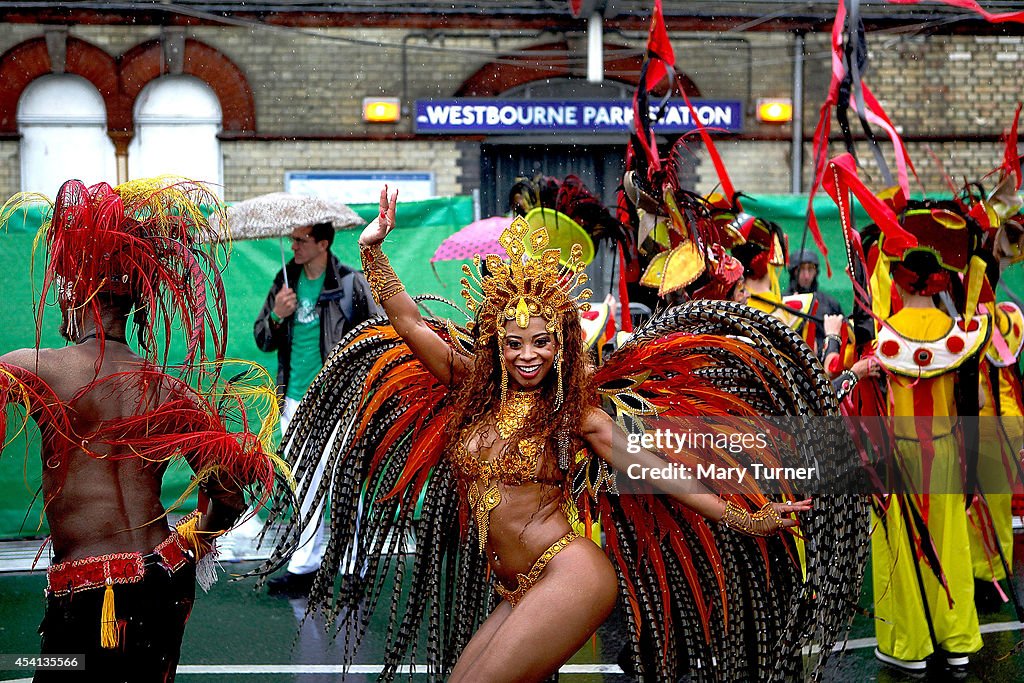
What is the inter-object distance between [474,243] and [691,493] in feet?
10.2

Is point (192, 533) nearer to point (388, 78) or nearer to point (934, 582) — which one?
point (934, 582)

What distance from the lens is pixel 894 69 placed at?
603 inches

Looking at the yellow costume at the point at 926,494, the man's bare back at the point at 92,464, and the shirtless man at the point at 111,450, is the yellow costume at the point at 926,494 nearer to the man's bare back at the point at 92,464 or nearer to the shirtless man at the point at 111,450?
the shirtless man at the point at 111,450

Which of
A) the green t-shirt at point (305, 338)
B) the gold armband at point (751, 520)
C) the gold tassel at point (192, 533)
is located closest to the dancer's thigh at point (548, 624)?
the gold armband at point (751, 520)

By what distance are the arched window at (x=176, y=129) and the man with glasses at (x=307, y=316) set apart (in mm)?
8126

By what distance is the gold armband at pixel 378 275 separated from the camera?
3.78 meters

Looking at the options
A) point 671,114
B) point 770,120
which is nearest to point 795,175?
point 770,120

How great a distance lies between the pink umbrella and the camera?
6375 millimetres

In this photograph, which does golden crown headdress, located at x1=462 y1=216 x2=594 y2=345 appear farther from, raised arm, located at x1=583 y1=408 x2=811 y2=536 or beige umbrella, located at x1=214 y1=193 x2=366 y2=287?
beige umbrella, located at x1=214 y1=193 x2=366 y2=287

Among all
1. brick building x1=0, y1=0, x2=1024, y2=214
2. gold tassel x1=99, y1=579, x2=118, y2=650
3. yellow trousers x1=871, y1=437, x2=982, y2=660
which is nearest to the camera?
gold tassel x1=99, y1=579, x2=118, y2=650

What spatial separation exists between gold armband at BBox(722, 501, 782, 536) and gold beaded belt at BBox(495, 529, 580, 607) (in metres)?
0.45

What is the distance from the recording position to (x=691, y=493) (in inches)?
141

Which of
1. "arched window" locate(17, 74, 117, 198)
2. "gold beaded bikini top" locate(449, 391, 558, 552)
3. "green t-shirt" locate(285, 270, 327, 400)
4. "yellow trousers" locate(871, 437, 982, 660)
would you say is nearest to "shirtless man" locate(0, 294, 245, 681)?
"gold beaded bikini top" locate(449, 391, 558, 552)

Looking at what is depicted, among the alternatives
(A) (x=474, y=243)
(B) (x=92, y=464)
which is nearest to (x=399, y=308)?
(B) (x=92, y=464)
